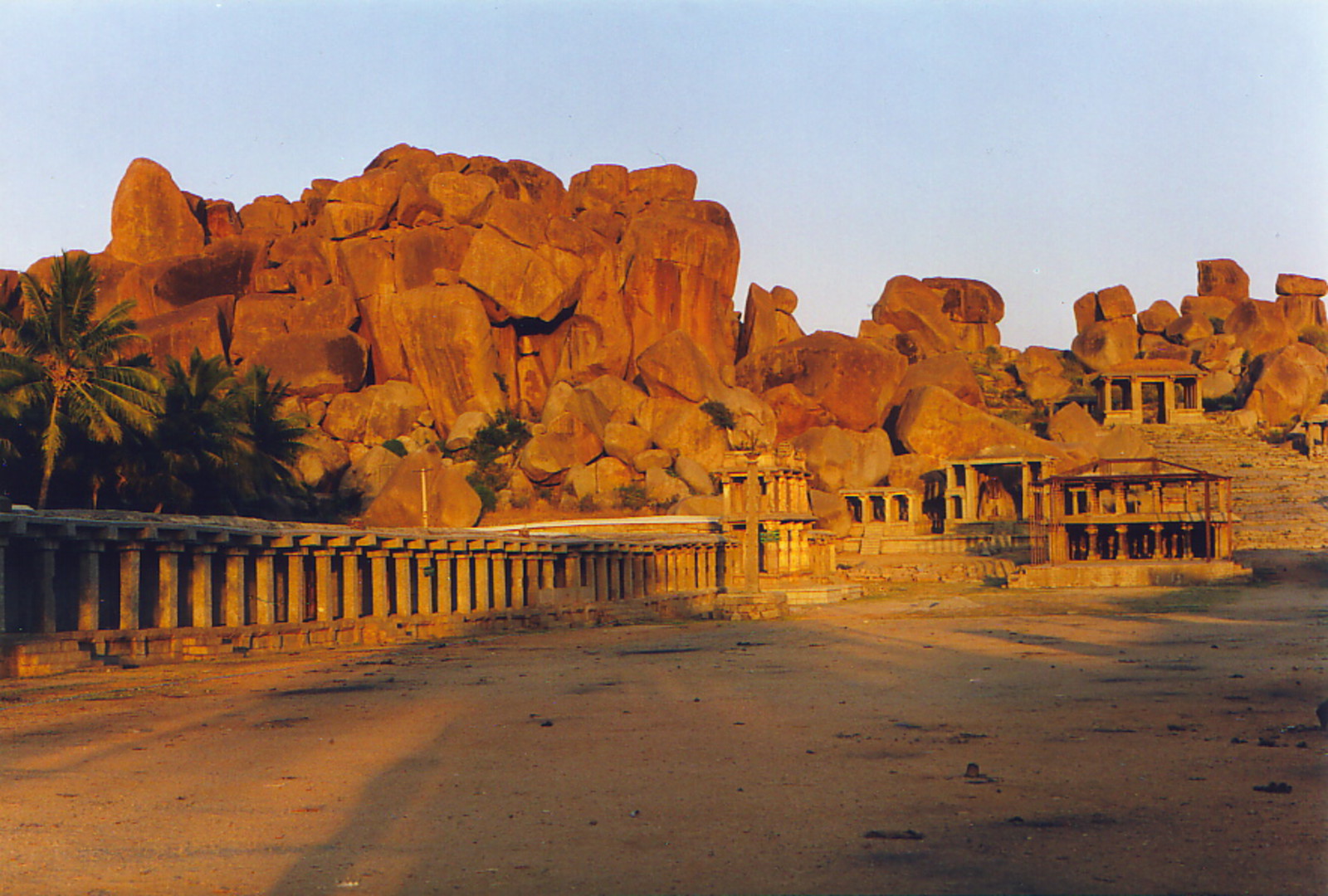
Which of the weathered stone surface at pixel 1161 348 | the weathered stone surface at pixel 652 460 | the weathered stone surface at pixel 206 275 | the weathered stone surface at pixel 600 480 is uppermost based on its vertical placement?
the weathered stone surface at pixel 206 275

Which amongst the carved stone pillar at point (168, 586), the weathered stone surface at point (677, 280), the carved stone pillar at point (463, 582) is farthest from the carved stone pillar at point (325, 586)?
the weathered stone surface at point (677, 280)

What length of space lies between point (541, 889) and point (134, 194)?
307 ft

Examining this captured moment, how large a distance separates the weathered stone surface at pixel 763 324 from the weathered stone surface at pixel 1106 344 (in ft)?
103

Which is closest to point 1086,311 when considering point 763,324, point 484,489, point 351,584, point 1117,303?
point 1117,303

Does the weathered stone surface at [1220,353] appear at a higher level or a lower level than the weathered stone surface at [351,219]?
lower

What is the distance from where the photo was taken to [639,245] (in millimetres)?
95375

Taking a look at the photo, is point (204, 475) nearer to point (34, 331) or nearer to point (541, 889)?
point (34, 331)

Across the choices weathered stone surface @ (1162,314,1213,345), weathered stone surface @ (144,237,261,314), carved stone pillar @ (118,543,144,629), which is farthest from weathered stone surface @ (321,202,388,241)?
weathered stone surface @ (1162,314,1213,345)

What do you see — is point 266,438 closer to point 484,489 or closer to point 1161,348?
point 484,489

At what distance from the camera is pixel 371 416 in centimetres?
8525

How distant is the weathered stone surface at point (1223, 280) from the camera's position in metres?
139

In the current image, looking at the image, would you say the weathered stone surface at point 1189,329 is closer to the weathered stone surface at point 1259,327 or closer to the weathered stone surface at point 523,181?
the weathered stone surface at point 1259,327

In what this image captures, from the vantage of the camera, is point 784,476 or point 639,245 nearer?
point 784,476

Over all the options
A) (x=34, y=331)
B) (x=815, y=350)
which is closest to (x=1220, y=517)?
(x=815, y=350)
